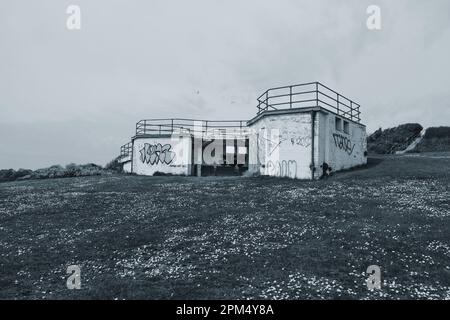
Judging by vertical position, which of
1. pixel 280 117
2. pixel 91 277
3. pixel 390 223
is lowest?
pixel 91 277

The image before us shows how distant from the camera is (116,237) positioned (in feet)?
47.1

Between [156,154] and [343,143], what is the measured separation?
21028 mm

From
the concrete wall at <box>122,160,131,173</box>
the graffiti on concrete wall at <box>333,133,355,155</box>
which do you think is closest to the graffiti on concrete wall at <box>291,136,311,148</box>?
the graffiti on concrete wall at <box>333,133,355,155</box>

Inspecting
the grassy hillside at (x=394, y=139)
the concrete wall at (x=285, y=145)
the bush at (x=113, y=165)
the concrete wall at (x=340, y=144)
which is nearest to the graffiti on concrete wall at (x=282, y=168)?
the concrete wall at (x=285, y=145)

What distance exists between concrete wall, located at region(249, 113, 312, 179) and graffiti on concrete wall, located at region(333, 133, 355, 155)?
3729mm

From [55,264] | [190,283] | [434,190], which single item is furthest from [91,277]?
[434,190]

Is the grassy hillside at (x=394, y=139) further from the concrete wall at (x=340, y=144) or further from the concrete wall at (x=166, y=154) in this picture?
the concrete wall at (x=166, y=154)

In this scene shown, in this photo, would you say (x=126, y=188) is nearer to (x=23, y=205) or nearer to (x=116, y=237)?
(x=23, y=205)

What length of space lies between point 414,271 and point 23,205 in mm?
22453

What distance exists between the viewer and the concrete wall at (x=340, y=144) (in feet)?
92.5

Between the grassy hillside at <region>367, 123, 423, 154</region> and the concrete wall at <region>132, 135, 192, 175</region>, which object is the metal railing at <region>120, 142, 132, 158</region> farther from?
the grassy hillside at <region>367, 123, 423, 154</region>

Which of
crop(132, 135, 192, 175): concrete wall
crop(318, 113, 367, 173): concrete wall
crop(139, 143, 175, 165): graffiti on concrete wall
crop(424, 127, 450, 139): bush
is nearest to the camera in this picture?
crop(318, 113, 367, 173): concrete wall

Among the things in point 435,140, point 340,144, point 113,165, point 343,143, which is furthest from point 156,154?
point 435,140

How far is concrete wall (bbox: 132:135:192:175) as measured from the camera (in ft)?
127
